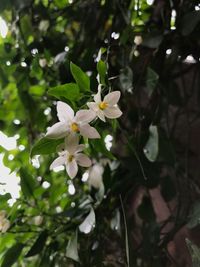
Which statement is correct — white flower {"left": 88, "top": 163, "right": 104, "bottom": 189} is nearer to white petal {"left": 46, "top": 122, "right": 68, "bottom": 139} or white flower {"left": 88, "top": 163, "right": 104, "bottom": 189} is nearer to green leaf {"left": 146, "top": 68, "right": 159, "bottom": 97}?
green leaf {"left": 146, "top": 68, "right": 159, "bottom": 97}

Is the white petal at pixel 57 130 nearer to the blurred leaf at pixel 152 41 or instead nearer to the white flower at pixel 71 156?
the white flower at pixel 71 156

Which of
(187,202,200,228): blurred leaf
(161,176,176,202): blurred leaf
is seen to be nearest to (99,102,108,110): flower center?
(187,202,200,228): blurred leaf

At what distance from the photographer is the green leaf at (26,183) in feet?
2.50

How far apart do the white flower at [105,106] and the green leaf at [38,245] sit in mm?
345

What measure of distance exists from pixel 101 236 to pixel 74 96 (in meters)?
0.40

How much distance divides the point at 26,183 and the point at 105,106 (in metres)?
0.33

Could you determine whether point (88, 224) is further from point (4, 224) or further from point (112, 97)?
point (112, 97)

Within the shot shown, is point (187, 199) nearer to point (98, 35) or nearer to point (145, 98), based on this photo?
point (145, 98)

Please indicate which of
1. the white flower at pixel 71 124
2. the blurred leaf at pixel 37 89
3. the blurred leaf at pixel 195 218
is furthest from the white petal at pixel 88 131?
the blurred leaf at pixel 37 89

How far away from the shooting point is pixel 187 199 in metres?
0.88

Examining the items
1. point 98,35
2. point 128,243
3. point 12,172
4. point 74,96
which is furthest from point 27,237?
point 98,35

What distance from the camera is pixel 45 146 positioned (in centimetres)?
51

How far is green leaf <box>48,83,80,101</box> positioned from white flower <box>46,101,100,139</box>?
0.15ft

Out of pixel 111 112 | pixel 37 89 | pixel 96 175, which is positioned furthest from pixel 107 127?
pixel 37 89
